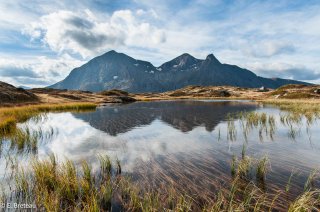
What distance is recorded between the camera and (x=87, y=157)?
58.9 ft

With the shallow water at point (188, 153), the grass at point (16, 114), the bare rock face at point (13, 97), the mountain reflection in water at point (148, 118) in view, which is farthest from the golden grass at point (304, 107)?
the bare rock face at point (13, 97)

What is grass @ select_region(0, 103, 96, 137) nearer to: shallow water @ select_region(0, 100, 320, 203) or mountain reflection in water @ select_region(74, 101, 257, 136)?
shallow water @ select_region(0, 100, 320, 203)

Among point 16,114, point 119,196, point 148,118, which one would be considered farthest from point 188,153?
point 16,114

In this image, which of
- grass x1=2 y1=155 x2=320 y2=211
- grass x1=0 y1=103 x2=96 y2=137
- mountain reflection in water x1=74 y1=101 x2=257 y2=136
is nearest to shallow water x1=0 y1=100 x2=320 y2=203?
grass x1=2 y1=155 x2=320 y2=211

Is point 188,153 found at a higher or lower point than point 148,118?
higher

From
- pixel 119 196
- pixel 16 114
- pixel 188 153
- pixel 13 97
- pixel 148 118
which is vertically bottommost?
pixel 148 118

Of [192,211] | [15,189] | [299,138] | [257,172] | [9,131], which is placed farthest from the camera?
[9,131]

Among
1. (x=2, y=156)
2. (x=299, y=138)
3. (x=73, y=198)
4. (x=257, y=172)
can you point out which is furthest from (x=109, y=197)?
(x=299, y=138)

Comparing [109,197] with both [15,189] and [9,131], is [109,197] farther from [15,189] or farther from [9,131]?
[9,131]

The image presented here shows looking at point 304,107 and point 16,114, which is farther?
point 304,107

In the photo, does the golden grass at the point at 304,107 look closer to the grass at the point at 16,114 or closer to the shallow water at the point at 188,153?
the shallow water at the point at 188,153

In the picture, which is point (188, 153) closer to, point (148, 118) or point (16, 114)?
point (148, 118)

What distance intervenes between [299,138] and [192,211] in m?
19.5

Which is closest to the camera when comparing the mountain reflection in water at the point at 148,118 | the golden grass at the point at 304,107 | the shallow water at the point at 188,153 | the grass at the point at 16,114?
the shallow water at the point at 188,153
